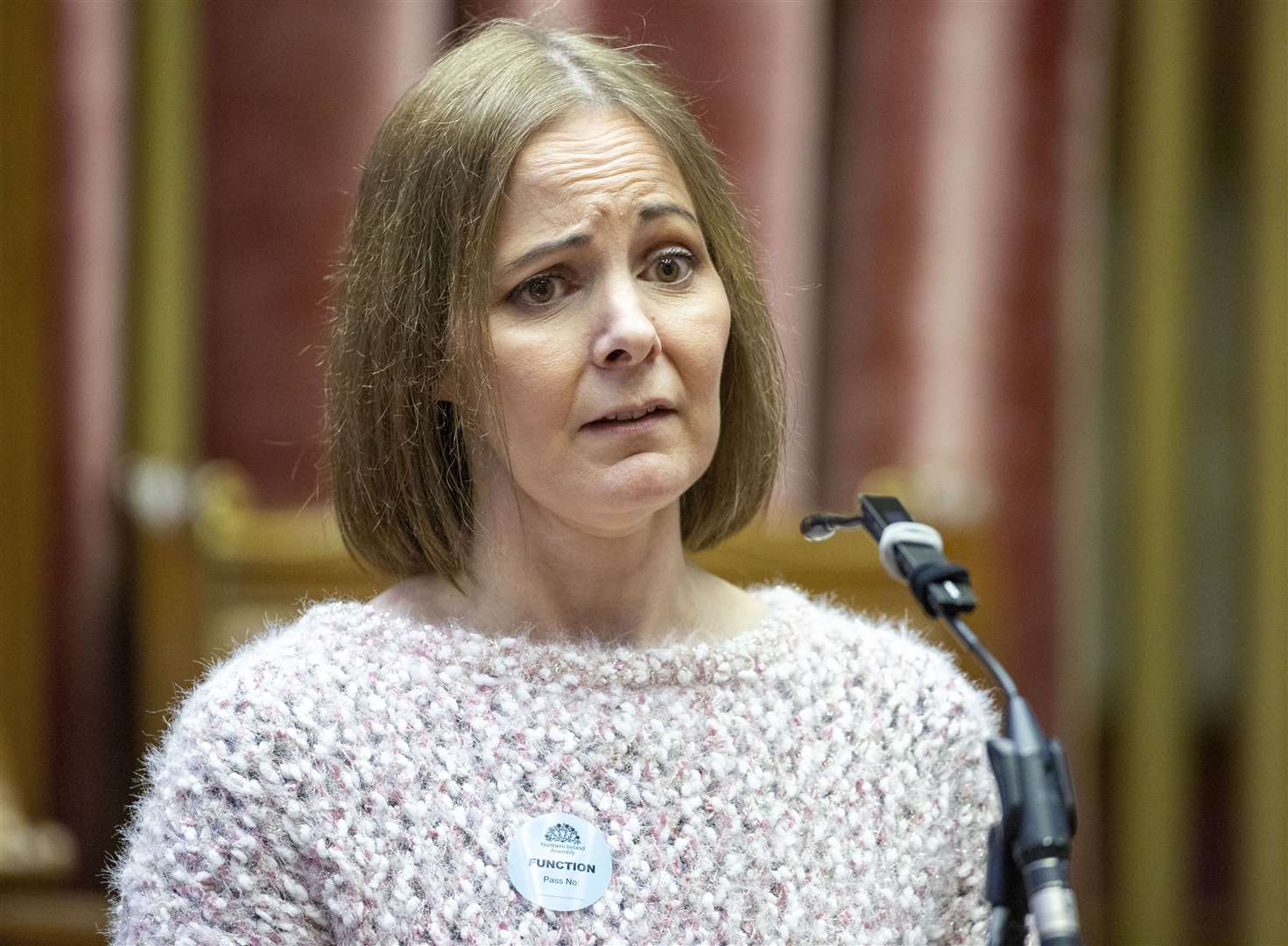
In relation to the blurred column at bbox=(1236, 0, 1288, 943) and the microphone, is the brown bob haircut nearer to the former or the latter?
the microphone

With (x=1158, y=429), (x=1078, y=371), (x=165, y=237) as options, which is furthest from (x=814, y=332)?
(x=165, y=237)

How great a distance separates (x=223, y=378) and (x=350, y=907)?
6.81ft

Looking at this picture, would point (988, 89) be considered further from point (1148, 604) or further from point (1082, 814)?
point (1082, 814)

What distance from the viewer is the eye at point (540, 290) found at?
4.80 feet

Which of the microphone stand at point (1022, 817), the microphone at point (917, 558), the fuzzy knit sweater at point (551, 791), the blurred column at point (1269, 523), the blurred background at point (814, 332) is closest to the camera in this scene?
Result: the microphone stand at point (1022, 817)

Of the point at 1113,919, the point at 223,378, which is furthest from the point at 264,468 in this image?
the point at 1113,919

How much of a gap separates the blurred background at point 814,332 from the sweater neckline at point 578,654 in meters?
1.30

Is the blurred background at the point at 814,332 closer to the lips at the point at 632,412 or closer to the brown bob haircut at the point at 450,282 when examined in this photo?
the brown bob haircut at the point at 450,282

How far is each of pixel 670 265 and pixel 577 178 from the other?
0.12m

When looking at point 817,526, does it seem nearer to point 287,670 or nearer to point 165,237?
point 287,670

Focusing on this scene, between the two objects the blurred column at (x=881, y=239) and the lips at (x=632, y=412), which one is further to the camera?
the blurred column at (x=881, y=239)

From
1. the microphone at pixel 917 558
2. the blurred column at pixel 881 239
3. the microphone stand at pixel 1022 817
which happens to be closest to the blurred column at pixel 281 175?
the blurred column at pixel 881 239

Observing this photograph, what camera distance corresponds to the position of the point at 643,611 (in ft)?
5.18

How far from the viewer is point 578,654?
5.00 ft
